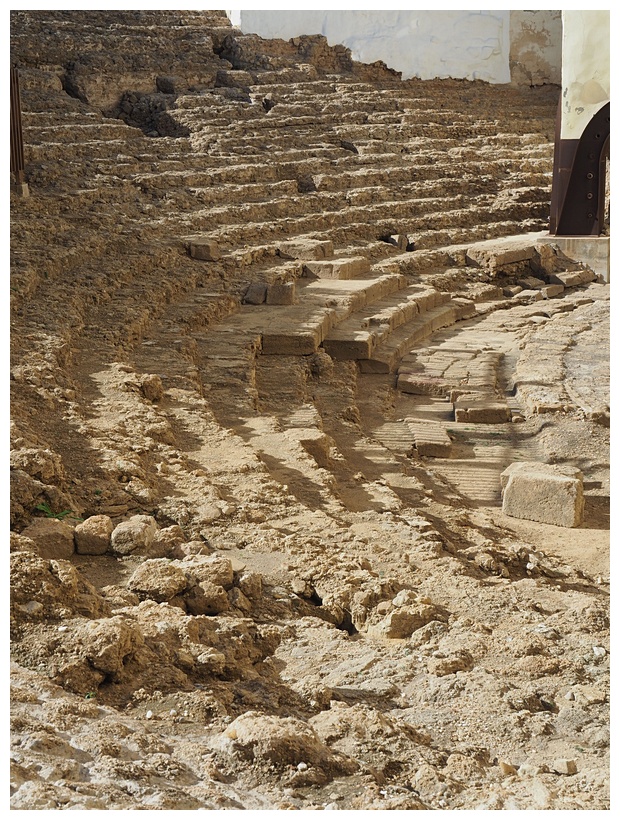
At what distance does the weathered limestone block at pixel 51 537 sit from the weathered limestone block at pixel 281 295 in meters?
6.18

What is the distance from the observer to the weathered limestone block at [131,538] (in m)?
4.16

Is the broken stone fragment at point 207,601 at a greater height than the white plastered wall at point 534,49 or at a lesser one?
lesser

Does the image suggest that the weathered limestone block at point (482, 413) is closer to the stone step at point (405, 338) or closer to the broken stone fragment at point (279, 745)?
the stone step at point (405, 338)

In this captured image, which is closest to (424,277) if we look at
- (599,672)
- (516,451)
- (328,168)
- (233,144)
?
(328,168)

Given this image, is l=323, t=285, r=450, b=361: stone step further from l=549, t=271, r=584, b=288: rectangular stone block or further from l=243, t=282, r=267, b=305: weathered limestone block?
l=549, t=271, r=584, b=288: rectangular stone block

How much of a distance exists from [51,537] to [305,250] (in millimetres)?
8279

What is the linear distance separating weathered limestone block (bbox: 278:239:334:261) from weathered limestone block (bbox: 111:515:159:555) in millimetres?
7991

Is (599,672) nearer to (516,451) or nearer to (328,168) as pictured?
(516,451)

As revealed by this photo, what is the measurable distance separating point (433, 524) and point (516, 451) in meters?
2.16

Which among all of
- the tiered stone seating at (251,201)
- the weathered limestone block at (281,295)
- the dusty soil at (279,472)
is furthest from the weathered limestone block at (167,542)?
the weathered limestone block at (281,295)

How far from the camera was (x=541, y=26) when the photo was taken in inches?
749

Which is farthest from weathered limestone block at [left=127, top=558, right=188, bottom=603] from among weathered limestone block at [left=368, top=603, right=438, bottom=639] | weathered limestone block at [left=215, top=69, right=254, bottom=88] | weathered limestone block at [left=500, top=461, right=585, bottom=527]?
weathered limestone block at [left=215, top=69, right=254, bottom=88]

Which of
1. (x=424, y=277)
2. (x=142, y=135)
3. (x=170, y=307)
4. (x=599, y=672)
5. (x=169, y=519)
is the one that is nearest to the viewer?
(x=599, y=672)

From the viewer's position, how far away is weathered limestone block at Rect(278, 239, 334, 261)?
11.9 meters
